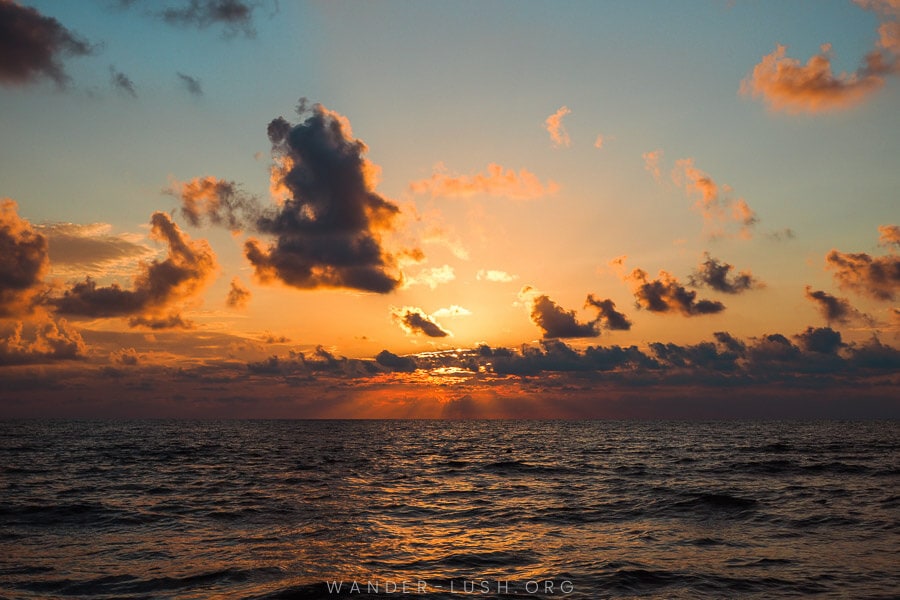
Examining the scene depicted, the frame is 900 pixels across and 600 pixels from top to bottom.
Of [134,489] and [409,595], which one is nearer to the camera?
[409,595]

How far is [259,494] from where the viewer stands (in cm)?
4181

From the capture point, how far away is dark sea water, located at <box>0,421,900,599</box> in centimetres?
1994

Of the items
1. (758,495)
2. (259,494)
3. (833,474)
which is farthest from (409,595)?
(833,474)

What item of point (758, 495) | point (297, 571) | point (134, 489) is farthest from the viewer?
point (134, 489)

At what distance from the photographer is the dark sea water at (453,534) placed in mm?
19938

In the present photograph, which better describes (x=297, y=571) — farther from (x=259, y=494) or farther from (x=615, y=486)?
(x=615, y=486)

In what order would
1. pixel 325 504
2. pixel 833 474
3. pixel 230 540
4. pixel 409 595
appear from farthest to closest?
1. pixel 833 474
2. pixel 325 504
3. pixel 230 540
4. pixel 409 595

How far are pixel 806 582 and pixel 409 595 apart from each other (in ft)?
43.1

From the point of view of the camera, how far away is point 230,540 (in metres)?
27.1

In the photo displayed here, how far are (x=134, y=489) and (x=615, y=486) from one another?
36.3 meters

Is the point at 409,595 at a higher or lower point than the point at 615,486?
higher

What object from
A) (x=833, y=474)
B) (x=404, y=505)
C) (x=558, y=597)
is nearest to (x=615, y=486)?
(x=404, y=505)

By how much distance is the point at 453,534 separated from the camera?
93.4 ft

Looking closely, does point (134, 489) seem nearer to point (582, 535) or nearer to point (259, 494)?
point (259, 494)
